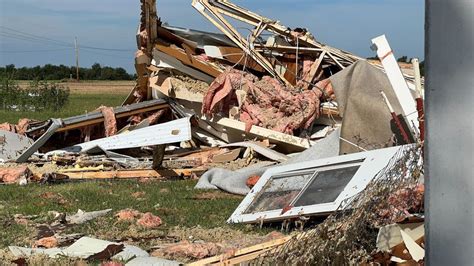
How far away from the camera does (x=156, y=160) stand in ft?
34.1

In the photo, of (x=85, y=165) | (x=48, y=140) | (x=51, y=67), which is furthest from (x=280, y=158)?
(x=51, y=67)

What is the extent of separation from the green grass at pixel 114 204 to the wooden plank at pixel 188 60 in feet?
10.4

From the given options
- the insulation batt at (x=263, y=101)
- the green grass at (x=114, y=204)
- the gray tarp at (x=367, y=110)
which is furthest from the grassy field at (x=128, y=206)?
the insulation batt at (x=263, y=101)

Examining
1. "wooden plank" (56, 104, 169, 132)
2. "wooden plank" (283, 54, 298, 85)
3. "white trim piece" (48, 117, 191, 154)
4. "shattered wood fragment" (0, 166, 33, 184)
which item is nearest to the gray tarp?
"white trim piece" (48, 117, 191, 154)

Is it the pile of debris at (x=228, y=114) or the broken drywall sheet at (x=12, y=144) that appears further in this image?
the broken drywall sheet at (x=12, y=144)

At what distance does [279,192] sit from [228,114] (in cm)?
543

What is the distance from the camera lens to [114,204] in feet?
25.8

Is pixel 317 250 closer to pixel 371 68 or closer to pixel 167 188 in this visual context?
pixel 167 188

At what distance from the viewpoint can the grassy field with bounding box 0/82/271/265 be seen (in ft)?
20.4

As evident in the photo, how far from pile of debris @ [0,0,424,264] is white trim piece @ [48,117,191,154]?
0.07 feet

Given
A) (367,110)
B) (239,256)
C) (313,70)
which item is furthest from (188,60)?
(239,256)

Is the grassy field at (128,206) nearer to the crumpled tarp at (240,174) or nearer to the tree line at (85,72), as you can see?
the crumpled tarp at (240,174)

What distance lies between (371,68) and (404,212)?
5.11m

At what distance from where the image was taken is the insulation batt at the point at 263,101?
11805mm
